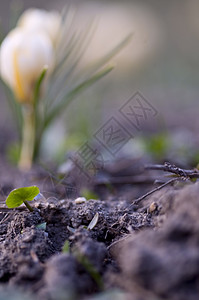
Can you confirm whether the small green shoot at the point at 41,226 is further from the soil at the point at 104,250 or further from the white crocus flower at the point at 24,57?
the white crocus flower at the point at 24,57

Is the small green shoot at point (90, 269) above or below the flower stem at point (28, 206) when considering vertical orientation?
below

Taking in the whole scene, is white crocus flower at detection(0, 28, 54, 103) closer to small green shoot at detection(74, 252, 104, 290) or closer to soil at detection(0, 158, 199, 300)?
soil at detection(0, 158, 199, 300)

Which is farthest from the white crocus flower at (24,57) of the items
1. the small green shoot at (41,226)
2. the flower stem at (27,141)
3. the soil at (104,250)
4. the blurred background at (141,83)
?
the small green shoot at (41,226)

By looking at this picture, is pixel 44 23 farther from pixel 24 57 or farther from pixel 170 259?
pixel 170 259

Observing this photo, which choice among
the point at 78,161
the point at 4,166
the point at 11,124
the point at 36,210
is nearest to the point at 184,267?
the point at 36,210

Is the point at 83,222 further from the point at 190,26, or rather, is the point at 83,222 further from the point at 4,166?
the point at 190,26

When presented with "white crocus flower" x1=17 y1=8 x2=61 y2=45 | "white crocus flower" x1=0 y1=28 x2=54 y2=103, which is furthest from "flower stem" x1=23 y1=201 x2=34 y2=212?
"white crocus flower" x1=17 y1=8 x2=61 y2=45

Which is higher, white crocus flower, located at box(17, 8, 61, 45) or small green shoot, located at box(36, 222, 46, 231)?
white crocus flower, located at box(17, 8, 61, 45)
